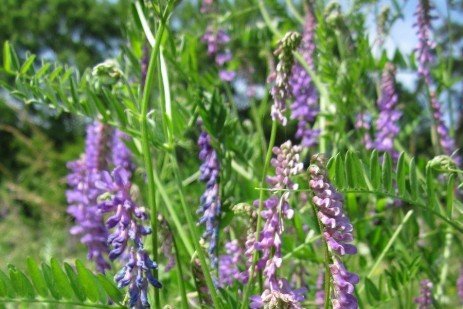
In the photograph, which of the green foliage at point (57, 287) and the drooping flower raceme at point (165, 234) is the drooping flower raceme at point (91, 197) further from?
the green foliage at point (57, 287)

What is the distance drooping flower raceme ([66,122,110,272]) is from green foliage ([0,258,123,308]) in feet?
1.06

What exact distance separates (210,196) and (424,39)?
0.79 metres

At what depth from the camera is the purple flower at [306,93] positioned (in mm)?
2098

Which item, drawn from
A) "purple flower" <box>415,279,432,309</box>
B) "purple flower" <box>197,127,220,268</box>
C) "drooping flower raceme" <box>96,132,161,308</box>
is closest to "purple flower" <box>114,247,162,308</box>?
"drooping flower raceme" <box>96,132,161,308</box>

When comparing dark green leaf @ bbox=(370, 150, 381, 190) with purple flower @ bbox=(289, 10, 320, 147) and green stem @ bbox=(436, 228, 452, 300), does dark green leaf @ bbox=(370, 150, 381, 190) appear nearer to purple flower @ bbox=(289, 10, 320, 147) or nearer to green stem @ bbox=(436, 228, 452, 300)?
green stem @ bbox=(436, 228, 452, 300)

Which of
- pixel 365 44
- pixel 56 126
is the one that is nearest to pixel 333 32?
pixel 365 44

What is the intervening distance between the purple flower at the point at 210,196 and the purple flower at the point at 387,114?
632 mm

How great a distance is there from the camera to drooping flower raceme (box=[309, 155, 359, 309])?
0.92 meters

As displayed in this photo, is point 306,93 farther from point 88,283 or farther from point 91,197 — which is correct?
point 88,283

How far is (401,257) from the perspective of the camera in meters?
1.68

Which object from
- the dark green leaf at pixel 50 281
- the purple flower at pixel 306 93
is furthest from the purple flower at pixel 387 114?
the dark green leaf at pixel 50 281

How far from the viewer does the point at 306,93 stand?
2137 millimetres

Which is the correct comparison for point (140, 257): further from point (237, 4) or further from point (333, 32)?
point (237, 4)

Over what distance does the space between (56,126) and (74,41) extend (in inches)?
164
